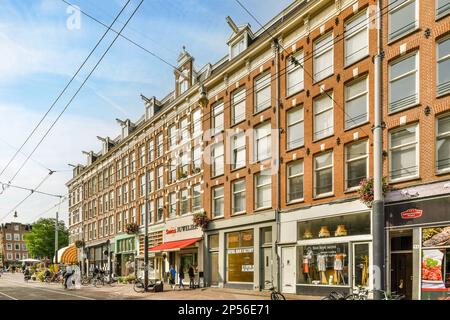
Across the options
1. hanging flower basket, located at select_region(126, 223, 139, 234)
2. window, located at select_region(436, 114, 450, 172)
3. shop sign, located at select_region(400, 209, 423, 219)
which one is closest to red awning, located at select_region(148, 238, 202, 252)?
hanging flower basket, located at select_region(126, 223, 139, 234)

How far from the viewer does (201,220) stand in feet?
111

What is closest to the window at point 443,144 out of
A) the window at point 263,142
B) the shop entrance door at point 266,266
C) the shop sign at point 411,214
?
the shop sign at point 411,214

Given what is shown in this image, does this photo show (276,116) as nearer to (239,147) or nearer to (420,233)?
(239,147)

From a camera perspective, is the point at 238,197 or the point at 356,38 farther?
the point at 238,197

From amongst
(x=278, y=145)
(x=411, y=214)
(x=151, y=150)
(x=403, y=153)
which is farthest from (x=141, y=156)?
(x=411, y=214)

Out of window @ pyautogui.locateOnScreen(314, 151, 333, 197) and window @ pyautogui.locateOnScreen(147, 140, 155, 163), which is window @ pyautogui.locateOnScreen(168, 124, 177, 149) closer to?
window @ pyautogui.locateOnScreen(147, 140, 155, 163)

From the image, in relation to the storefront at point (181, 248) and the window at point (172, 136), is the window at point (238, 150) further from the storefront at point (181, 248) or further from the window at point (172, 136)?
the window at point (172, 136)

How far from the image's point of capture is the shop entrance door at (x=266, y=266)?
2773 cm

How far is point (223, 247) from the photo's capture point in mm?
32031

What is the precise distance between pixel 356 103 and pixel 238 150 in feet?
34.2

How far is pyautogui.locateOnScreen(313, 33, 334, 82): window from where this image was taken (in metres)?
24.3

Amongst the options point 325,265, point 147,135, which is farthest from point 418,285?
point 147,135

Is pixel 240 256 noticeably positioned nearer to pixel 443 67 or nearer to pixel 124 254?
pixel 443 67

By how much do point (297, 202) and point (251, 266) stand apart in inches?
234
